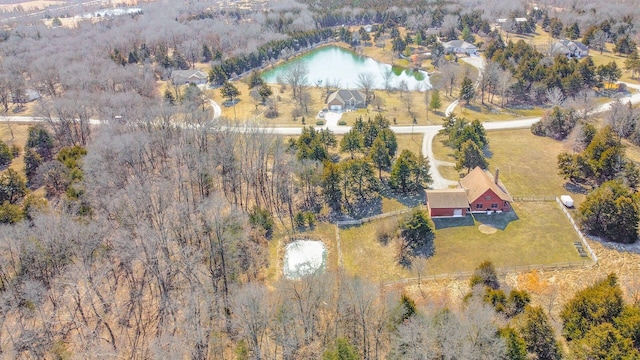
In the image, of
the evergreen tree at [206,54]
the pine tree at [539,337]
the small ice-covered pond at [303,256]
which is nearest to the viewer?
the pine tree at [539,337]

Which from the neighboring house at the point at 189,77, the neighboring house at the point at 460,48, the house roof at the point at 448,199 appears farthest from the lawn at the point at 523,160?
the neighboring house at the point at 189,77

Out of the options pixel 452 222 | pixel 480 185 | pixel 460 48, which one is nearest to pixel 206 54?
pixel 460 48

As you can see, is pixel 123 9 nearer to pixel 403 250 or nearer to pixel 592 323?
pixel 403 250

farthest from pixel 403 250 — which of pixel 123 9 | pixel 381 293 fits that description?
pixel 123 9

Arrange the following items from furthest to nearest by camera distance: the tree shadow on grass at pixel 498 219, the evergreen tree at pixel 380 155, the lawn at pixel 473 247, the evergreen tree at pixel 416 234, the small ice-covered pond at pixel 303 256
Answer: the evergreen tree at pixel 380 155 → the tree shadow on grass at pixel 498 219 → the evergreen tree at pixel 416 234 → the small ice-covered pond at pixel 303 256 → the lawn at pixel 473 247

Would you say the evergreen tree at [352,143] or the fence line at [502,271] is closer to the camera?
the fence line at [502,271]

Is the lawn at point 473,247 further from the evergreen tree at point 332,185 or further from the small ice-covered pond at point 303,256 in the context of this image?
the evergreen tree at point 332,185

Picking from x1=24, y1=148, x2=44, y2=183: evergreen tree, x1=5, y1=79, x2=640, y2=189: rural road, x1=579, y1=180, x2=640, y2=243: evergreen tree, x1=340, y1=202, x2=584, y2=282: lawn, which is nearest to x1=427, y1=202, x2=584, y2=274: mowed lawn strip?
x1=340, y1=202, x2=584, y2=282: lawn
